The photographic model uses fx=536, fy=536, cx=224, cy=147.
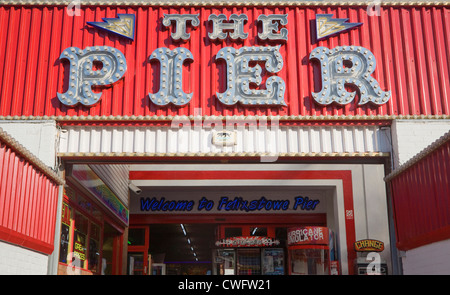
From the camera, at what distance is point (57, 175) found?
1010cm

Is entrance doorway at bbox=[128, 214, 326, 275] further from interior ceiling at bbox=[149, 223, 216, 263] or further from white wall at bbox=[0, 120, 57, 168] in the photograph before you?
white wall at bbox=[0, 120, 57, 168]

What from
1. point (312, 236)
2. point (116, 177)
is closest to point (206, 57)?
point (116, 177)

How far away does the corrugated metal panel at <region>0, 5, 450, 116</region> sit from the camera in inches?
416

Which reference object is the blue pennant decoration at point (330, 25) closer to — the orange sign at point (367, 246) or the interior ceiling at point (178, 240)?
the orange sign at point (367, 246)

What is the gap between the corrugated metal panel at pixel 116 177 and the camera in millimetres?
14383

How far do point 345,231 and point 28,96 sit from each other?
12430 mm

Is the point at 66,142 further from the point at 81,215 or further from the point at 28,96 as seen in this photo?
the point at 81,215

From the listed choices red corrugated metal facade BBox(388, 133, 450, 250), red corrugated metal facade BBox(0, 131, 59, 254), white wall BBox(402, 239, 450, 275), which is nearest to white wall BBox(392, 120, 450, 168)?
red corrugated metal facade BBox(388, 133, 450, 250)

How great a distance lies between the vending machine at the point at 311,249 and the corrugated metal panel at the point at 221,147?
327 inches

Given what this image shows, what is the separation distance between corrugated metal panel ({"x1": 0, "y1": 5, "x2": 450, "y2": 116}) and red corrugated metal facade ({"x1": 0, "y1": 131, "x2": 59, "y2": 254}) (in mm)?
1804

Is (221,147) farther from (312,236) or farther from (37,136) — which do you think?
(312,236)

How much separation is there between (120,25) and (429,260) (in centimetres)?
732
